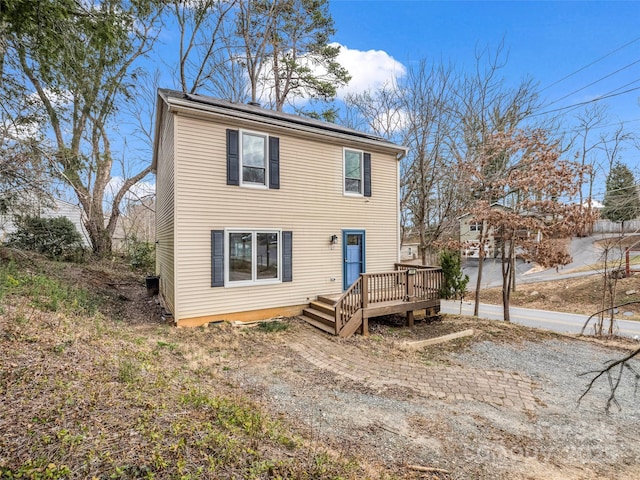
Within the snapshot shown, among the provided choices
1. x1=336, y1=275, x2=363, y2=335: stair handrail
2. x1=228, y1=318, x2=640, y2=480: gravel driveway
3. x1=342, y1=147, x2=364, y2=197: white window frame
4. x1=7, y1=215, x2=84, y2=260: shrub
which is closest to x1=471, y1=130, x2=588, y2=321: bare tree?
x1=228, y1=318, x2=640, y2=480: gravel driveway

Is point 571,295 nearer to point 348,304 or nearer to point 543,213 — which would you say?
point 543,213

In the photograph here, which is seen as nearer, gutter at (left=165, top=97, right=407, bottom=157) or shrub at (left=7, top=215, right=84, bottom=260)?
gutter at (left=165, top=97, right=407, bottom=157)

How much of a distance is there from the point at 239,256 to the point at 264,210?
4.67ft

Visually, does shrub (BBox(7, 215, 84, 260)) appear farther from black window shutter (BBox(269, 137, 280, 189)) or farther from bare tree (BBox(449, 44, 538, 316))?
bare tree (BBox(449, 44, 538, 316))

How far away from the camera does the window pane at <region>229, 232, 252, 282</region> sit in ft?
26.6

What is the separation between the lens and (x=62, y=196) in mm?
8078

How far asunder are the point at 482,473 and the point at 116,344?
17.0 ft

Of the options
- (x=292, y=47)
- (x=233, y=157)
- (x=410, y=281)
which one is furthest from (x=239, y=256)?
(x=292, y=47)

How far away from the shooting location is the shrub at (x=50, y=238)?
517 inches

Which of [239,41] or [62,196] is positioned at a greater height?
[239,41]

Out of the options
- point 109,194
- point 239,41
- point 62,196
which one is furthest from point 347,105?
point 109,194

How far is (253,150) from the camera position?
853cm

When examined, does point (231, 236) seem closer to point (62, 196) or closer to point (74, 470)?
point (62, 196)

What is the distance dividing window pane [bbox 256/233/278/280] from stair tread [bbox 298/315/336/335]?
1457 mm
